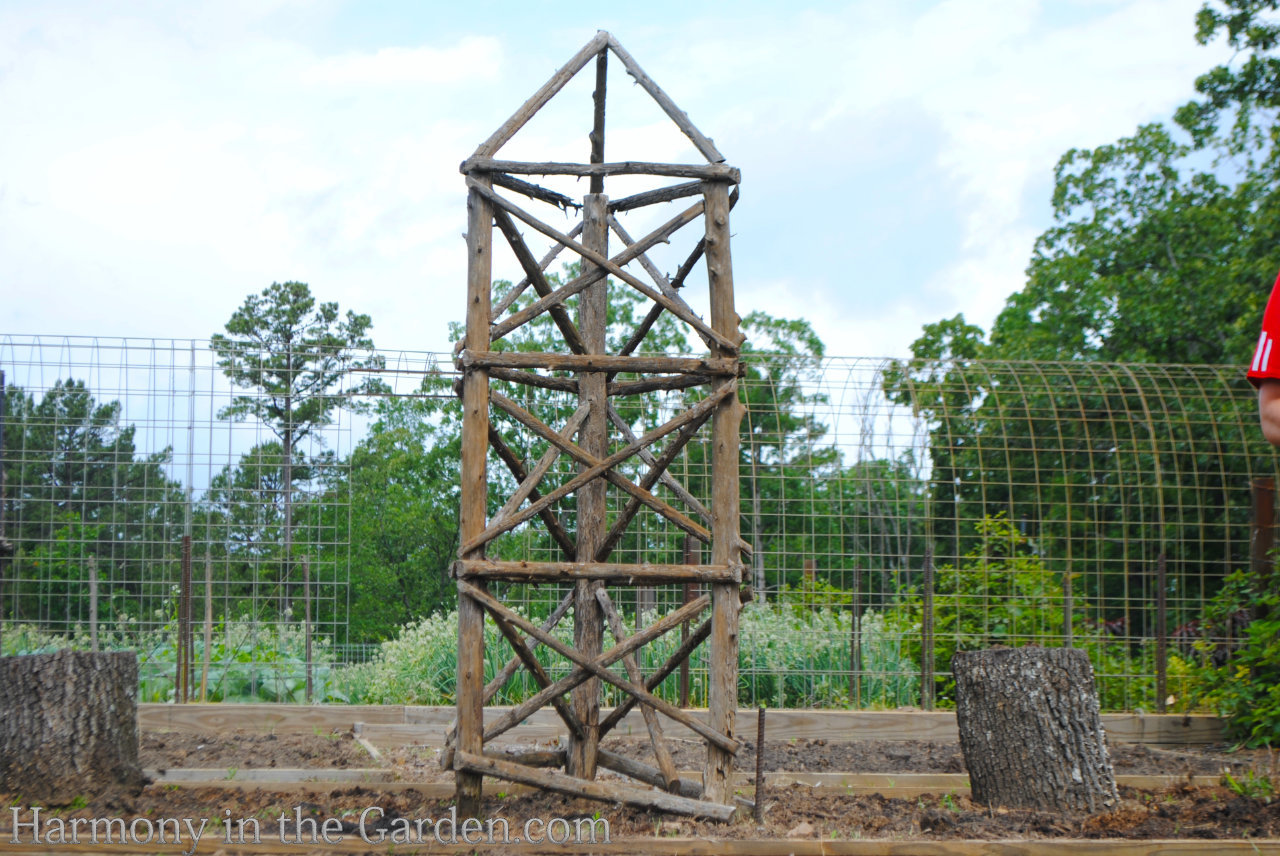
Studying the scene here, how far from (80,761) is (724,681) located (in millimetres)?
3350

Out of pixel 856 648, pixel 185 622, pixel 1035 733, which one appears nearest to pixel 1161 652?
pixel 856 648

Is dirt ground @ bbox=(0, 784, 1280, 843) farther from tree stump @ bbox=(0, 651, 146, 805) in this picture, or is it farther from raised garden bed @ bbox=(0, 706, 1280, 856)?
tree stump @ bbox=(0, 651, 146, 805)

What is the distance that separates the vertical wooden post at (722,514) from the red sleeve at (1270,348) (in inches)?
109

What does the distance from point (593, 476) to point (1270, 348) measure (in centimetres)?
306

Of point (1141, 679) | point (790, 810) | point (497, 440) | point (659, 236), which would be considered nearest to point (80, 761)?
point (497, 440)

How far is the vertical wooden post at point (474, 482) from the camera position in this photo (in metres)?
4.94

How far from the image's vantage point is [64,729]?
536cm

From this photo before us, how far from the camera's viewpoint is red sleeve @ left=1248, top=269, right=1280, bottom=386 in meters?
2.61

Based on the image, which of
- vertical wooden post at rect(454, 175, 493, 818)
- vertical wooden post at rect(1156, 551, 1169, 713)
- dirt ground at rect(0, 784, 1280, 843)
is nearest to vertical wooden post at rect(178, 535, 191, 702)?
dirt ground at rect(0, 784, 1280, 843)

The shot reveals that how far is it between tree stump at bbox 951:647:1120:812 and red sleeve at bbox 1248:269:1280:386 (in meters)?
2.84

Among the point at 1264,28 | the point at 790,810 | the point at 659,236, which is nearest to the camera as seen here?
the point at 790,810

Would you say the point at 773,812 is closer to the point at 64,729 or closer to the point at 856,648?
the point at 856,648

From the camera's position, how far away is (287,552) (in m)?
7.71

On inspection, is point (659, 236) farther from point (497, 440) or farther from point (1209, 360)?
point (1209, 360)
